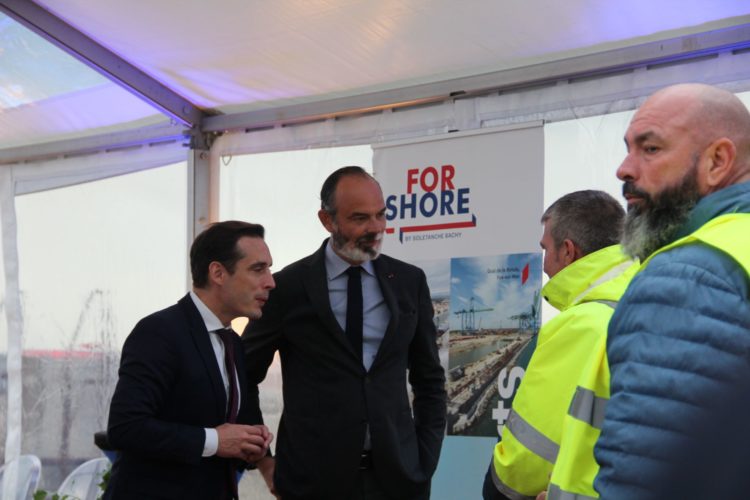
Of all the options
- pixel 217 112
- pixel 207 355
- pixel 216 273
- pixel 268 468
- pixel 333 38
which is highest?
pixel 333 38

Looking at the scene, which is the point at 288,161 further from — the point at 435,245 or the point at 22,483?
the point at 22,483

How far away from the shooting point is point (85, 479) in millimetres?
5727

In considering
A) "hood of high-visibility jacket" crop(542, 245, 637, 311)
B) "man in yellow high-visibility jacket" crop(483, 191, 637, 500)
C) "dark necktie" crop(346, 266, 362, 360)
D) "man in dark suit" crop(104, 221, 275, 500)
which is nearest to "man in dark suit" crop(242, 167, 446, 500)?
"dark necktie" crop(346, 266, 362, 360)

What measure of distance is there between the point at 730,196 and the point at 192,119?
4576 mm

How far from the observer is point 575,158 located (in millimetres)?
4449

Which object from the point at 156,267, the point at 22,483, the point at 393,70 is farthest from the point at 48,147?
the point at 393,70

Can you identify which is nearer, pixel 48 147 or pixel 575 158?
pixel 575 158

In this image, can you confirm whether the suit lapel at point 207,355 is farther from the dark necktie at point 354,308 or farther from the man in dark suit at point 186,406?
the dark necktie at point 354,308

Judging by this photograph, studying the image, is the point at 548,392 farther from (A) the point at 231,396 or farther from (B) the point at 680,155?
(A) the point at 231,396

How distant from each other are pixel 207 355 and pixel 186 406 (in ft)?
0.55

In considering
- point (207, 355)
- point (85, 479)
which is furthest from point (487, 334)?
point (85, 479)

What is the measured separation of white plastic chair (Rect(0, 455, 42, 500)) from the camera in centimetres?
590

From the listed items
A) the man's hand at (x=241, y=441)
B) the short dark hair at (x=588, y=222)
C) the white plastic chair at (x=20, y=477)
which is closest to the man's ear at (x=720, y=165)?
the short dark hair at (x=588, y=222)

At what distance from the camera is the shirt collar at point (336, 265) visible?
3.29m
